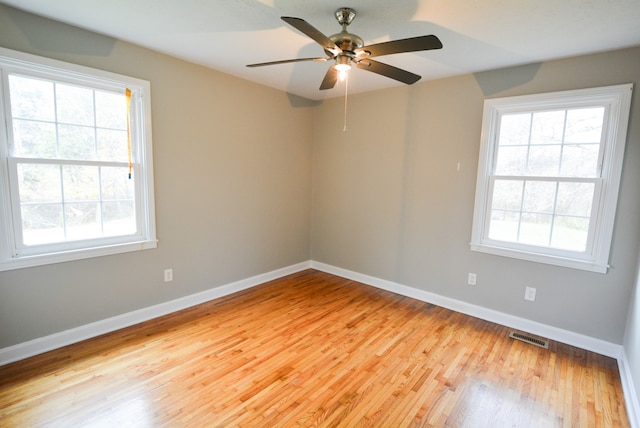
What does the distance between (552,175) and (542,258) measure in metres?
0.76

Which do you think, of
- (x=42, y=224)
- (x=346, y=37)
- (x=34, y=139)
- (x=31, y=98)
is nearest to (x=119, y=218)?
(x=42, y=224)

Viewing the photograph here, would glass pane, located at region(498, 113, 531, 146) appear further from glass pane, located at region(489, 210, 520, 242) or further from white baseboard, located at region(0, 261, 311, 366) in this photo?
white baseboard, located at region(0, 261, 311, 366)

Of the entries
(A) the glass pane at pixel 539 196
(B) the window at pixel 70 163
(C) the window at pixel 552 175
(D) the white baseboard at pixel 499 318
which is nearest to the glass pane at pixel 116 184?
(B) the window at pixel 70 163

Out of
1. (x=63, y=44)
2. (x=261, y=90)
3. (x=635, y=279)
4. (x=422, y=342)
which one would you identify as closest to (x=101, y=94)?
(x=63, y=44)

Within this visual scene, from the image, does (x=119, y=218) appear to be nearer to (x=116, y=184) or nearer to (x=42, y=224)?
(x=116, y=184)

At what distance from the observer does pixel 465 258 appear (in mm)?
3186

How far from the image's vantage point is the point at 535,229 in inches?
111

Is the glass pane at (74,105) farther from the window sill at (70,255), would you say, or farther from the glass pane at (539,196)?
the glass pane at (539,196)

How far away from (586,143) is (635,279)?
1147 mm

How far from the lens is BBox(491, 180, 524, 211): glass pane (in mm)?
2883

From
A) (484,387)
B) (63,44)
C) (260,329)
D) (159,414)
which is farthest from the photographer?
(260,329)

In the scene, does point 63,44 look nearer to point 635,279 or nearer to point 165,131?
point 165,131

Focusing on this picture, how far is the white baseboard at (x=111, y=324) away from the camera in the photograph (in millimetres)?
2217

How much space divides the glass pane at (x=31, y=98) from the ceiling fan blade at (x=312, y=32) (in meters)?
2.04
